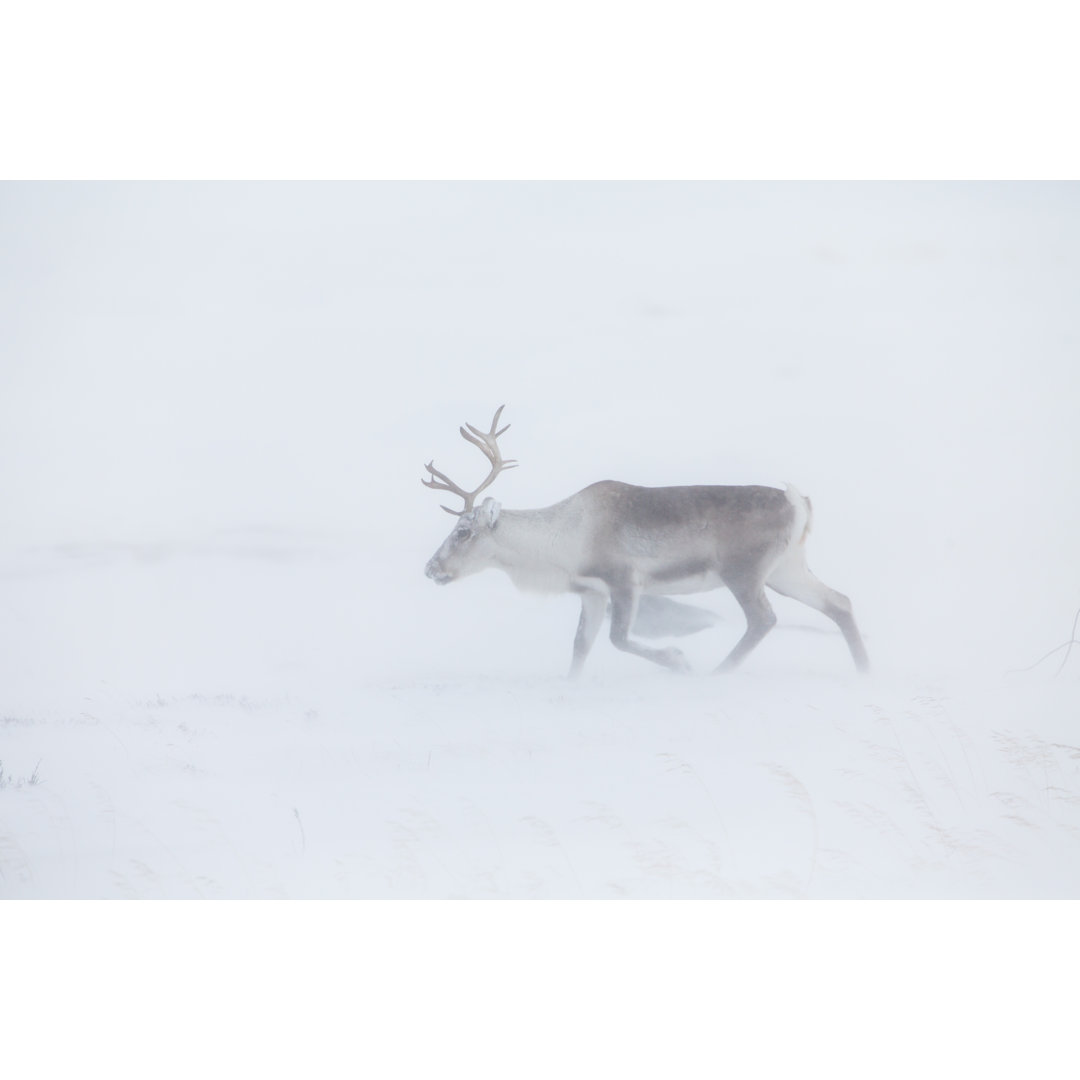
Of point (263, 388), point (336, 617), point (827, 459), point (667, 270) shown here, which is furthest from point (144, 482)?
point (827, 459)

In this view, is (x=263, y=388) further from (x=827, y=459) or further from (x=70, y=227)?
(x=827, y=459)

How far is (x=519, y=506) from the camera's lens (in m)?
3.49

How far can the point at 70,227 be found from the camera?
3.62 metres

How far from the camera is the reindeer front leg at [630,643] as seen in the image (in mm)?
3393

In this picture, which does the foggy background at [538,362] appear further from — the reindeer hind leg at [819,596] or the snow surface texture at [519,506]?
the reindeer hind leg at [819,596]

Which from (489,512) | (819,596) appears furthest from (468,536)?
(819,596)

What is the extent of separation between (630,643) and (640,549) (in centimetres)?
31

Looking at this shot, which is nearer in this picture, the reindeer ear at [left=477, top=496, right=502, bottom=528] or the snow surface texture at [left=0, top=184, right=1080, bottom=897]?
the snow surface texture at [left=0, top=184, right=1080, bottom=897]

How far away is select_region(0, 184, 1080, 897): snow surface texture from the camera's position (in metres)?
3.27

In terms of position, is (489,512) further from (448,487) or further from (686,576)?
(686,576)

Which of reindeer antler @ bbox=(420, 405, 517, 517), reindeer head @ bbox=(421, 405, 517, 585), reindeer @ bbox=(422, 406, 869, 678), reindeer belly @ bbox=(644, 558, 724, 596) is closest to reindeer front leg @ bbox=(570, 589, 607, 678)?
reindeer @ bbox=(422, 406, 869, 678)

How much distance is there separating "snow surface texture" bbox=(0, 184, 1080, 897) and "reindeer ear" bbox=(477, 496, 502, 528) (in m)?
0.09

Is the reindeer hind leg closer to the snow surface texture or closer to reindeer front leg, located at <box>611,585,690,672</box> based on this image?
the snow surface texture

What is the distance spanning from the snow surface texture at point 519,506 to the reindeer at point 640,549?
59 millimetres
